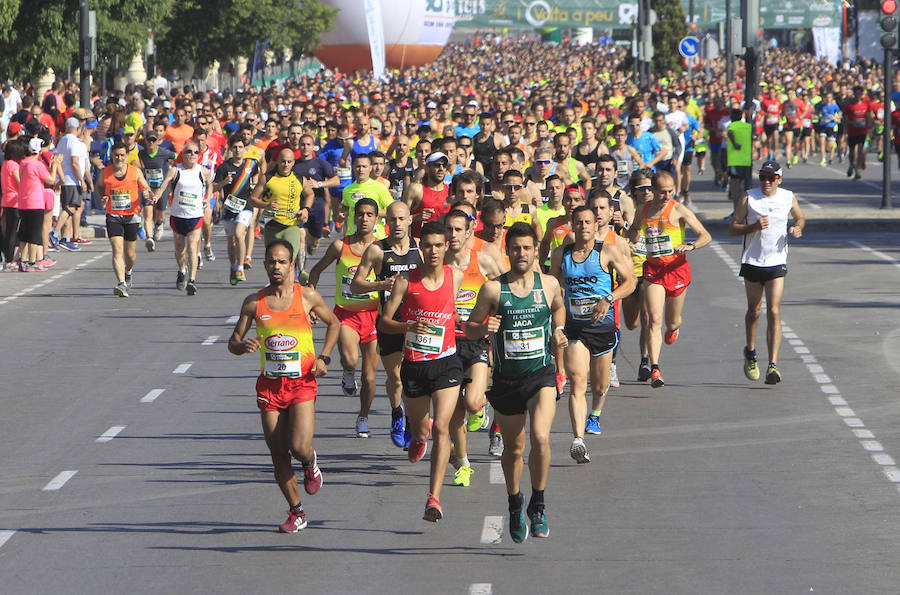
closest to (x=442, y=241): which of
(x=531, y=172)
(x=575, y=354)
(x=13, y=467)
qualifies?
(x=575, y=354)

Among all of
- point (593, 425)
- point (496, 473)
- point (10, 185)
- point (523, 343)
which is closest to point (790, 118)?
point (10, 185)

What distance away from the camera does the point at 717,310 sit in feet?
61.7

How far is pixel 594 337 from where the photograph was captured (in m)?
12.0

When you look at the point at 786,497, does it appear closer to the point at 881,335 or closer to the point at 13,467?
the point at 13,467

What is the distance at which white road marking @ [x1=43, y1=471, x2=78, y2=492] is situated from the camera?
10.6 meters

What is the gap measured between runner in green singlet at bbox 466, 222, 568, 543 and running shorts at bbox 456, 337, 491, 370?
97 cm

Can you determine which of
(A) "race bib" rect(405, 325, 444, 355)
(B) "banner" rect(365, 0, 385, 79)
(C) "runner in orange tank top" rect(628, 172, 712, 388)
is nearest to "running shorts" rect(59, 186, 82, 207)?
(C) "runner in orange tank top" rect(628, 172, 712, 388)

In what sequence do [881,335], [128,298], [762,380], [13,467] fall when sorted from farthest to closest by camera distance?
1. [128,298]
2. [881,335]
3. [762,380]
4. [13,467]

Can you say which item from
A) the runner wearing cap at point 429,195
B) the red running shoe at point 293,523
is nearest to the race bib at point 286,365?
the red running shoe at point 293,523

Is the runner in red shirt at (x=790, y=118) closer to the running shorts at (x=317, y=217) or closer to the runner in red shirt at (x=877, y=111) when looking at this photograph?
the runner in red shirt at (x=877, y=111)

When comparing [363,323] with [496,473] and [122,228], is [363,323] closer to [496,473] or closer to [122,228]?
[496,473]

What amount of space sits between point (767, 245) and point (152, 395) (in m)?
4.82

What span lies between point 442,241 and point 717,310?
30.2ft

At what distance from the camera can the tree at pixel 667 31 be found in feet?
275
